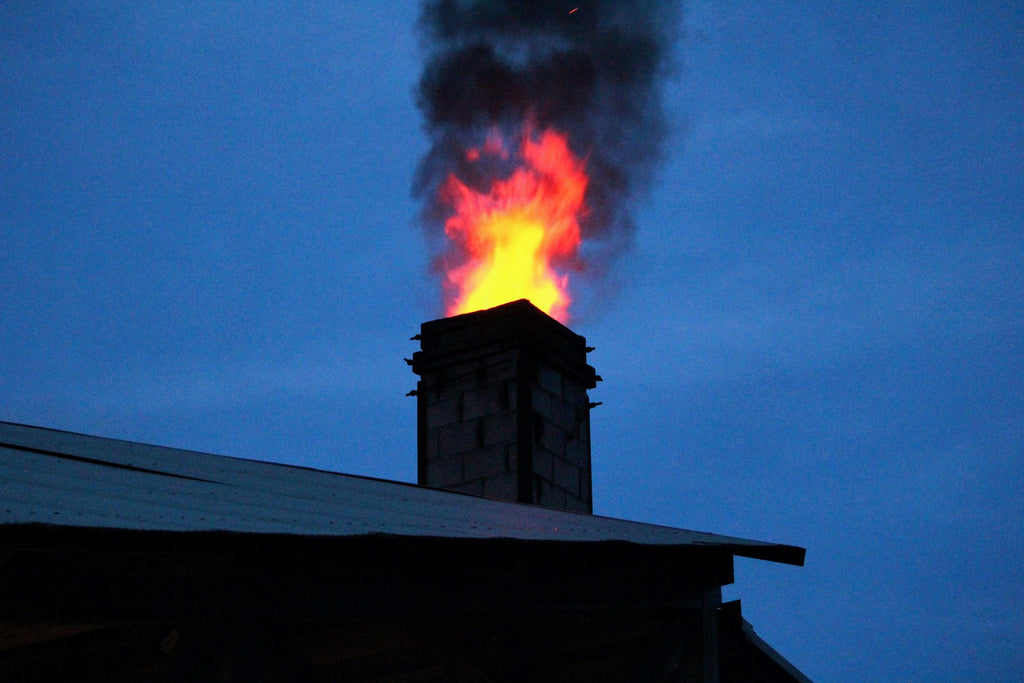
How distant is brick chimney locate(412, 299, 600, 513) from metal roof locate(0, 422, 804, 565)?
3.20 m

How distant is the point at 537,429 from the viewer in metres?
11.2

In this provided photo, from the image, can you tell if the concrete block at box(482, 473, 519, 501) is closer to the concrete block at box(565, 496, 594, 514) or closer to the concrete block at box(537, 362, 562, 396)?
the concrete block at box(565, 496, 594, 514)

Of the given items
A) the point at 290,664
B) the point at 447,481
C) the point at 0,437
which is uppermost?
the point at 447,481

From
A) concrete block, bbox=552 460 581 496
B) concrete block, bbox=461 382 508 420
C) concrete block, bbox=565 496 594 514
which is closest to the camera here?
concrete block, bbox=461 382 508 420

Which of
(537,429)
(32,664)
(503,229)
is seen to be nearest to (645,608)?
(32,664)

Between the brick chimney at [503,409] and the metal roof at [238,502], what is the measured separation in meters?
3.20

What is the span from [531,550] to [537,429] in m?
6.58

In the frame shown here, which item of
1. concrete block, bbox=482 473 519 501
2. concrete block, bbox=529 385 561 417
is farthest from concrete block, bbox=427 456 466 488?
concrete block, bbox=529 385 561 417

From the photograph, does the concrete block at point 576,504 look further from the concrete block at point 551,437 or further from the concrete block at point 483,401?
the concrete block at point 483,401

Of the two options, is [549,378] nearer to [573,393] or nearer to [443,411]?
[573,393]

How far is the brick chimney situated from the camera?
36.2ft

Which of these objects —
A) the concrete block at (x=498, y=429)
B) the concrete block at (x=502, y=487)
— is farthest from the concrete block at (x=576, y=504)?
the concrete block at (x=498, y=429)

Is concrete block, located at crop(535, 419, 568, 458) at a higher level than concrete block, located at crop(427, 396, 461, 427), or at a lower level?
lower

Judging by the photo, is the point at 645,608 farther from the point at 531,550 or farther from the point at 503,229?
the point at 503,229
